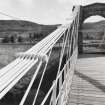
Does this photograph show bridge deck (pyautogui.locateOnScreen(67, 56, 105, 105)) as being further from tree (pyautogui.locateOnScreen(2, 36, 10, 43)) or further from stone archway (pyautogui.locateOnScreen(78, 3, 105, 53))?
tree (pyautogui.locateOnScreen(2, 36, 10, 43))

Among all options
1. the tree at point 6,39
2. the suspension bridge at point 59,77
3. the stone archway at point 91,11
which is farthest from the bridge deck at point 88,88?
the tree at point 6,39

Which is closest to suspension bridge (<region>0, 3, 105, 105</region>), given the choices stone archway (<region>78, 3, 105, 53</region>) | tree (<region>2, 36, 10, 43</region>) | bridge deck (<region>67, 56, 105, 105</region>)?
bridge deck (<region>67, 56, 105, 105</region>)

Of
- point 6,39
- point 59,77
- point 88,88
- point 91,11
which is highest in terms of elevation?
point 91,11

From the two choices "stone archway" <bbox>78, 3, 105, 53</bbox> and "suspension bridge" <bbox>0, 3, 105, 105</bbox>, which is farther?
"stone archway" <bbox>78, 3, 105, 53</bbox>

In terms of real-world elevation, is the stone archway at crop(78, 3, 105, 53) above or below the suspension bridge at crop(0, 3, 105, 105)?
above

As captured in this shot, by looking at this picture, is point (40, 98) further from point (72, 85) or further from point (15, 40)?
point (72, 85)

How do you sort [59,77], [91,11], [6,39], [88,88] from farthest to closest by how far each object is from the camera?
[6,39] → [91,11] → [88,88] → [59,77]

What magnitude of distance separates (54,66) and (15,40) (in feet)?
8.86

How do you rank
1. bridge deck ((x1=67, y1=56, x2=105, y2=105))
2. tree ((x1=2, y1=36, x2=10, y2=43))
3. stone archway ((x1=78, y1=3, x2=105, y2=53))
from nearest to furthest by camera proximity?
bridge deck ((x1=67, y1=56, x2=105, y2=105)) → stone archway ((x1=78, y1=3, x2=105, y2=53)) → tree ((x1=2, y1=36, x2=10, y2=43))

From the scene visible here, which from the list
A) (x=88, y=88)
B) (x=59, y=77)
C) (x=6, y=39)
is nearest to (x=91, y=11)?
(x=88, y=88)

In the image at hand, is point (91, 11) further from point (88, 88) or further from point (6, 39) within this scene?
point (6, 39)

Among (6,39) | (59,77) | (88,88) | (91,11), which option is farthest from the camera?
(6,39)

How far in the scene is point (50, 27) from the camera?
8.81m

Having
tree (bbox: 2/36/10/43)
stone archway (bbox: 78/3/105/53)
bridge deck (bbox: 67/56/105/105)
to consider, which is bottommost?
bridge deck (bbox: 67/56/105/105)
